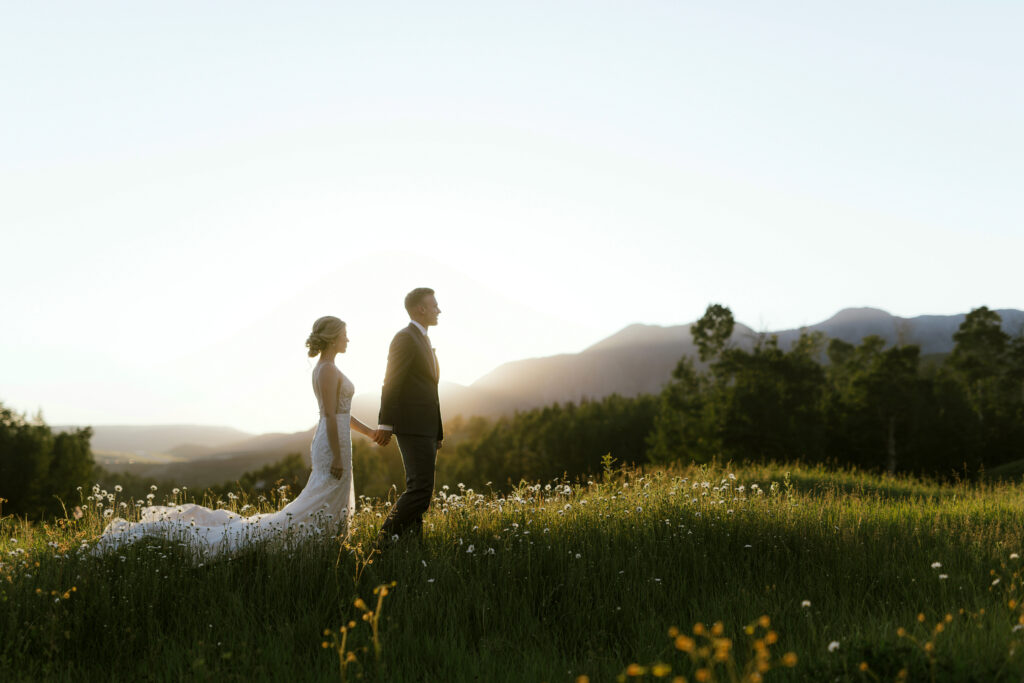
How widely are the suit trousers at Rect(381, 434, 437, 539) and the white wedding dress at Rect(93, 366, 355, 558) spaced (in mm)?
537

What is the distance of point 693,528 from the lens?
7.53 meters

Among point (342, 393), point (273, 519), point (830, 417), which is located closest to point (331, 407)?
point (342, 393)

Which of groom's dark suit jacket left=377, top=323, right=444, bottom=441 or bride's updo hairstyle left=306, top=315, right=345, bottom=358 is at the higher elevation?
bride's updo hairstyle left=306, top=315, right=345, bottom=358

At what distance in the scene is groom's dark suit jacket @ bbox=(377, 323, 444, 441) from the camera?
7797mm

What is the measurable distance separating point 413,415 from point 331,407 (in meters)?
0.96

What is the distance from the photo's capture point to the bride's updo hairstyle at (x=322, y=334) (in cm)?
807

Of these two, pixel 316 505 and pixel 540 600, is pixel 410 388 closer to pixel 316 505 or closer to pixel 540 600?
pixel 316 505

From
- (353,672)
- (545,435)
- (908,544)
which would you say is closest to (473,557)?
(353,672)

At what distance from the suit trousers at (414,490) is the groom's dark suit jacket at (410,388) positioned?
0.14 m

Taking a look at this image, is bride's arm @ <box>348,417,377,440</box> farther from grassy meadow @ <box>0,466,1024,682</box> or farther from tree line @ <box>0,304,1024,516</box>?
tree line @ <box>0,304,1024,516</box>

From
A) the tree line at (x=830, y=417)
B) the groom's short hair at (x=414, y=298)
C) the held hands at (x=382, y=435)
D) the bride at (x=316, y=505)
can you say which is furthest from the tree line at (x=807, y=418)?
the held hands at (x=382, y=435)

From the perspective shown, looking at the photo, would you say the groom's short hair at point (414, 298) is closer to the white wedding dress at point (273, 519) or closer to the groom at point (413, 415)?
the groom at point (413, 415)

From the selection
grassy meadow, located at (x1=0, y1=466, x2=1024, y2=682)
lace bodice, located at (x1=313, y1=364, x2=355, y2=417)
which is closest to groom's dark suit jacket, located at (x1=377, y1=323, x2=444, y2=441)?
lace bodice, located at (x1=313, y1=364, x2=355, y2=417)

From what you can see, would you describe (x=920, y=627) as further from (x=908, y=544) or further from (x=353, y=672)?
(x=353, y=672)
